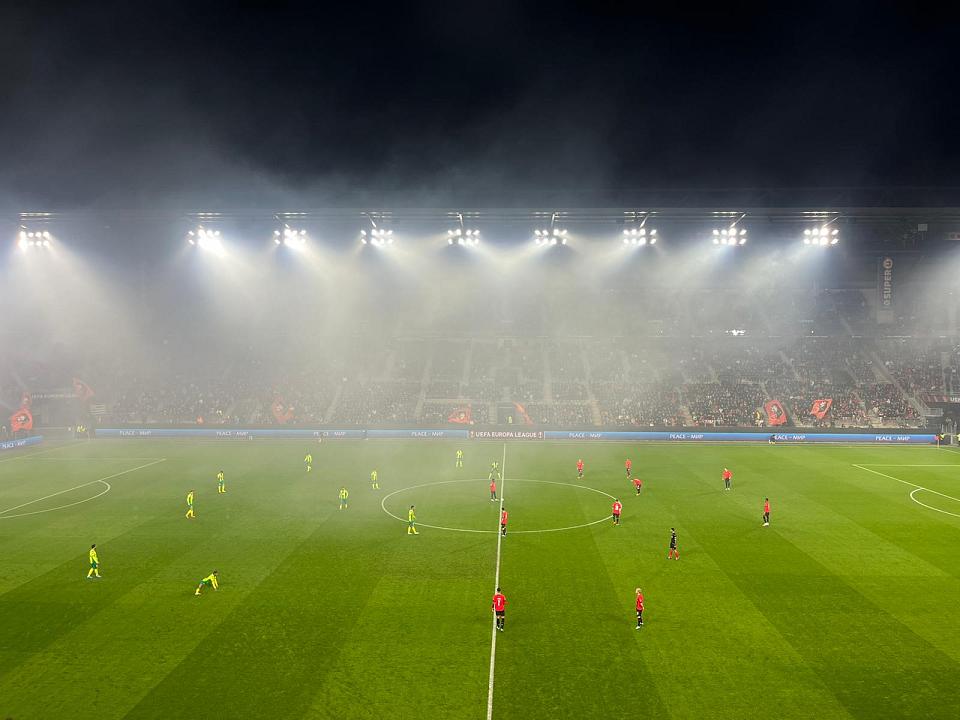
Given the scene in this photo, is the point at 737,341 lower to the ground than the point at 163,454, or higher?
higher

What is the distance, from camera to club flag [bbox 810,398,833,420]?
58.2m

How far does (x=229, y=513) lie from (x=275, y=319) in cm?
4717

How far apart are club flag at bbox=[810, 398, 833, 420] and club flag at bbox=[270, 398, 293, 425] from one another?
51.5m

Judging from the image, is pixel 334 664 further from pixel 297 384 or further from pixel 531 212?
pixel 297 384

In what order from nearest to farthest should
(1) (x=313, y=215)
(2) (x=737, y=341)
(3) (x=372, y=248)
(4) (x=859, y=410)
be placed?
(1) (x=313, y=215)
(4) (x=859, y=410)
(3) (x=372, y=248)
(2) (x=737, y=341)

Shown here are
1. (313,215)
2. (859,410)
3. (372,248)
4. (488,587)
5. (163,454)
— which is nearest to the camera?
(488,587)

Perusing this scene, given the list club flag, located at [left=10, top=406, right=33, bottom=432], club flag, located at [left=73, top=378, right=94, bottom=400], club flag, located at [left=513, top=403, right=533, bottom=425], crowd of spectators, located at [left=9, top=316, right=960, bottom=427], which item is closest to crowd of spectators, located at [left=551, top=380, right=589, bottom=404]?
crowd of spectators, located at [left=9, top=316, right=960, bottom=427]

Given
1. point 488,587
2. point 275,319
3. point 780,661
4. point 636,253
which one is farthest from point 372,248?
point 780,661

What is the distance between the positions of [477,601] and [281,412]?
47.7m

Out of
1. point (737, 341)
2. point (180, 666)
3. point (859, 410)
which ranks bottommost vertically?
point (180, 666)

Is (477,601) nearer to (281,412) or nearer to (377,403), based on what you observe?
(377,403)

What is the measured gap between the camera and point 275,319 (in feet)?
238

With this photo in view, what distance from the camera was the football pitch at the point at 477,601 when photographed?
1352 cm

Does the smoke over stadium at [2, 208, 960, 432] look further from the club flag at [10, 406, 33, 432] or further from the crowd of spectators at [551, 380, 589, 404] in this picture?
the club flag at [10, 406, 33, 432]
